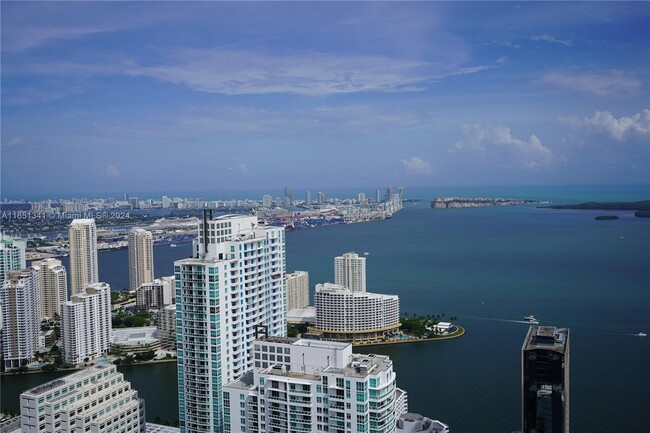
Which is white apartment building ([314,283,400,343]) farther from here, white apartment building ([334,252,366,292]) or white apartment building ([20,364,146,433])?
white apartment building ([20,364,146,433])

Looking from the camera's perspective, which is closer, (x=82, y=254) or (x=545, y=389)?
(x=545, y=389)

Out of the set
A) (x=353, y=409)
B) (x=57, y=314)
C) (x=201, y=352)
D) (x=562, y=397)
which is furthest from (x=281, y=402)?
(x=57, y=314)

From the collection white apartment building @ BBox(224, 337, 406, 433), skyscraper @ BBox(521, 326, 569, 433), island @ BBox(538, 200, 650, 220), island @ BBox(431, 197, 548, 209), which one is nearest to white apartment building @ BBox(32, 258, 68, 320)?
white apartment building @ BBox(224, 337, 406, 433)

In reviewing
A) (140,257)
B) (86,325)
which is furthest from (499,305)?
(140,257)

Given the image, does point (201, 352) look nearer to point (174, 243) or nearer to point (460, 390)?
point (460, 390)

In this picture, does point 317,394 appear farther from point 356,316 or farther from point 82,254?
point 82,254
